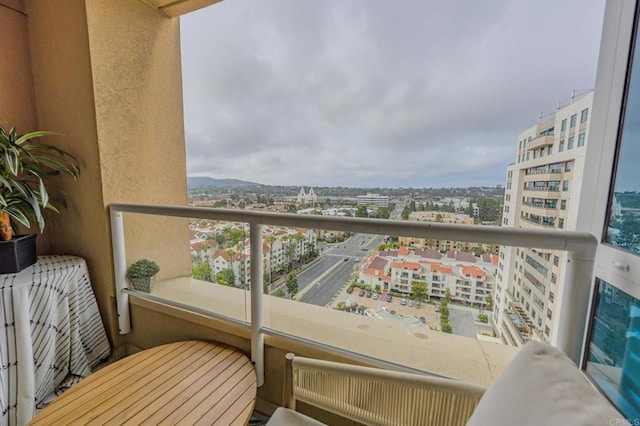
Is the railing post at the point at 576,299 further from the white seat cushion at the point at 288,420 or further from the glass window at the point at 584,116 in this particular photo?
the white seat cushion at the point at 288,420

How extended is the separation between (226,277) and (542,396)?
1.52 metres

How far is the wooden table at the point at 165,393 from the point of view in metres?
1.05

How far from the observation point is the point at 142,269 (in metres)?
1.86

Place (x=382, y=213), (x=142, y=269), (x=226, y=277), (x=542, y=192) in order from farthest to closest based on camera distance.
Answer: (x=142, y=269)
(x=226, y=277)
(x=382, y=213)
(x=542, y=192)

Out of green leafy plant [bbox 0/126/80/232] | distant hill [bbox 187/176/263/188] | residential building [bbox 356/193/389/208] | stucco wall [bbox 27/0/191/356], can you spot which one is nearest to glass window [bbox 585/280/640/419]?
residential building [bbox 356/193/389/208]

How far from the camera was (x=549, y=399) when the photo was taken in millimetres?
495

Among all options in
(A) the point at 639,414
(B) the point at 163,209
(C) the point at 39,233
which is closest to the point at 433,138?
(A) the point at 639,414

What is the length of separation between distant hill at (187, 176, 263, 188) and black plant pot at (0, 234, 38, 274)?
104cm

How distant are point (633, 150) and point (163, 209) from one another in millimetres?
2125

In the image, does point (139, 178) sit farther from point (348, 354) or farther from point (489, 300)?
point (489, 300)

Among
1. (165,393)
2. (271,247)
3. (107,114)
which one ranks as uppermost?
(107,114)

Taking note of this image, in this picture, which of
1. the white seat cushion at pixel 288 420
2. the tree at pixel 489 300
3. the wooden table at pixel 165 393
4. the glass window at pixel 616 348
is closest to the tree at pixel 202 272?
the wooden table at pixel 165 393

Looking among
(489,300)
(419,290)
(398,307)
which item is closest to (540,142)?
(489,300)

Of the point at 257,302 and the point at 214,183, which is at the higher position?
the point at 214,183
